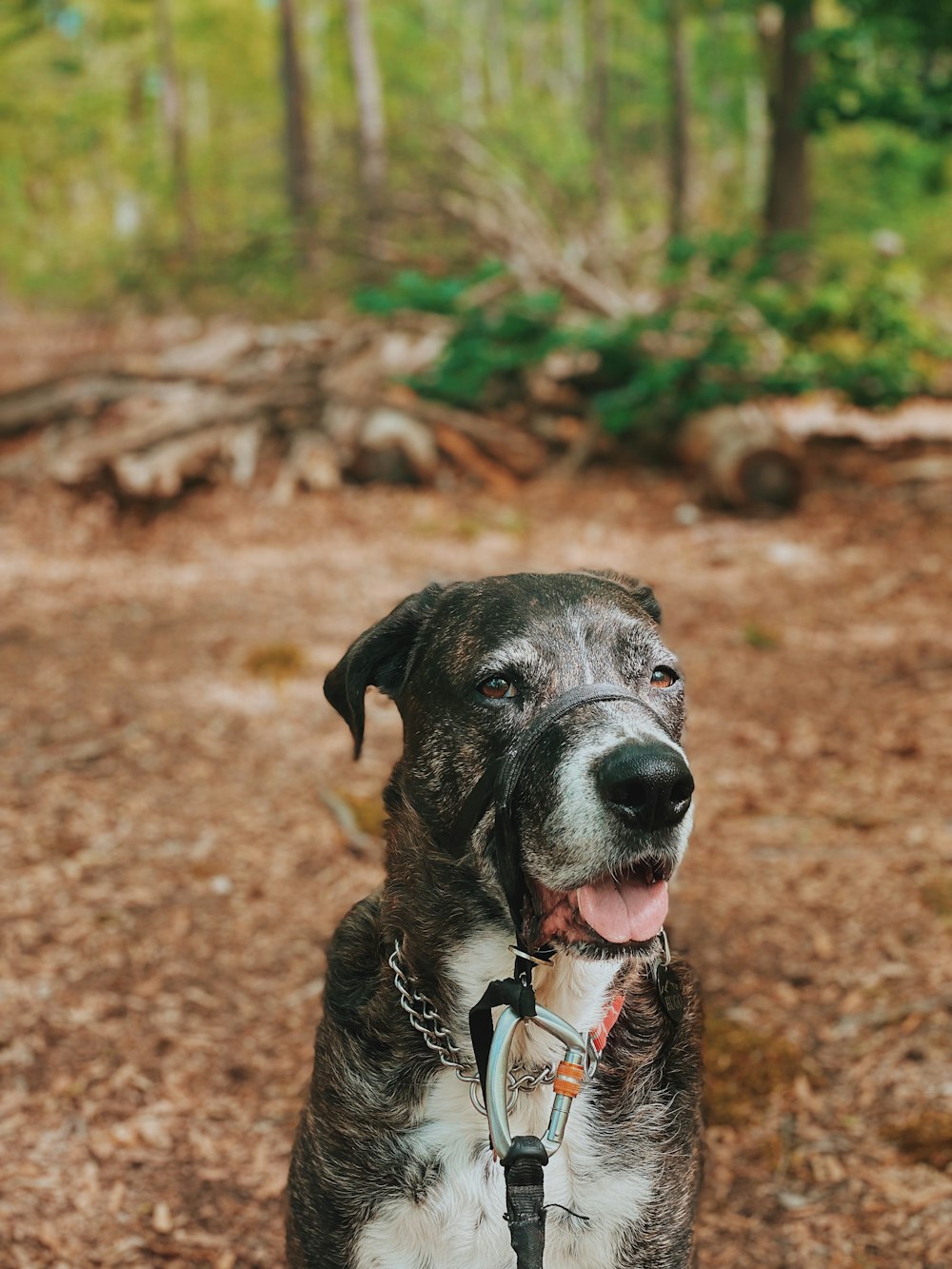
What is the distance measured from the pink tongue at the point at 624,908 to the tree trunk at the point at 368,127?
13.3 meters

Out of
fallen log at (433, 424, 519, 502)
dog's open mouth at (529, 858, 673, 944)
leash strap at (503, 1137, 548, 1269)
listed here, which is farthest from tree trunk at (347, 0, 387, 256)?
leash strap at (503, 1137, 548, 1269)

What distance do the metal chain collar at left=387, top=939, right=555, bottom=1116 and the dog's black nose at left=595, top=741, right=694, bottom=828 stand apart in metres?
0.74

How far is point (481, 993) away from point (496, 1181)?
0.40m

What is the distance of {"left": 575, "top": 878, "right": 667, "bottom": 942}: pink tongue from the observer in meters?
2.31

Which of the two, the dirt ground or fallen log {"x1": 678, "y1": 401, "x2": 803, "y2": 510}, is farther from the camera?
fallen log {"x1": 678, "y1": 401, "x2": 803, "y2": 510}

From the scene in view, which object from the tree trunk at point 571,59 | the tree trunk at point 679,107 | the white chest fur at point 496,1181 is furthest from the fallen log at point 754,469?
the tree trunk at point 571,59

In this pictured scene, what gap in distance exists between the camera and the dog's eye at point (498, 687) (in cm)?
257

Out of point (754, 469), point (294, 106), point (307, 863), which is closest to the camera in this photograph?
point (307, 863)

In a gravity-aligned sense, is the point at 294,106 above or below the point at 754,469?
above

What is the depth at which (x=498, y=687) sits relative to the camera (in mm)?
2578

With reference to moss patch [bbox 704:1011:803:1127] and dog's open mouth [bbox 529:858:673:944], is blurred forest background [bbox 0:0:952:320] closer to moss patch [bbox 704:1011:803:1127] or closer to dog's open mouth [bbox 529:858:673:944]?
moss patch [bbox 704:1011:803:1127]

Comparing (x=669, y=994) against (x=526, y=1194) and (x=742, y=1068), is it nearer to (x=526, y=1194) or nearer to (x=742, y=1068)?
(x=526, y=1194)

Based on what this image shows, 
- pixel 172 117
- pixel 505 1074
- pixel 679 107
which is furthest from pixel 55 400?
pixel 172 117

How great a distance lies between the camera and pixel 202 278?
587 inches
